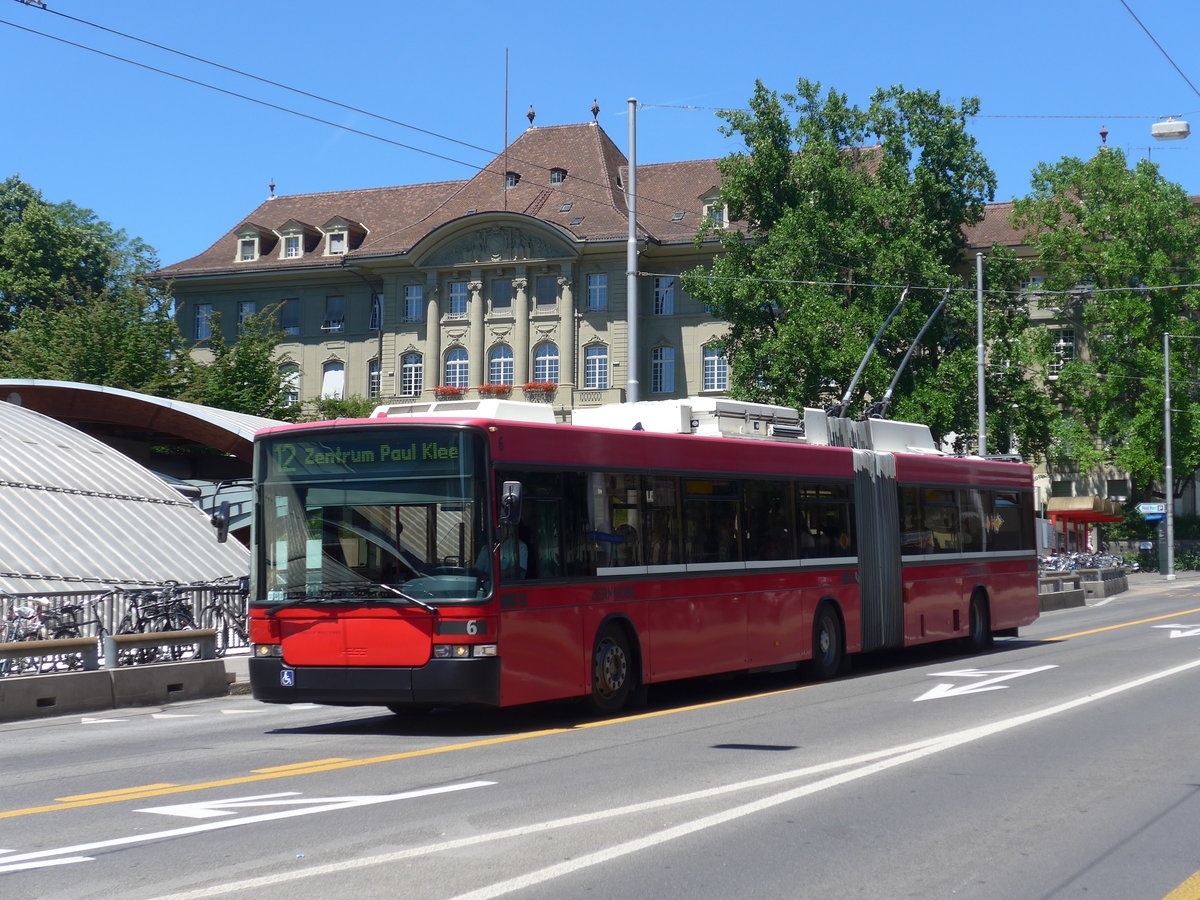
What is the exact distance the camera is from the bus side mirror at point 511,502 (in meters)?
12.3

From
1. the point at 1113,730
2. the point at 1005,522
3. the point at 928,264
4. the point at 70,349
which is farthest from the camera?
the point at 928,264

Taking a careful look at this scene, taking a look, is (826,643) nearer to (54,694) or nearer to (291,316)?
(54,694)

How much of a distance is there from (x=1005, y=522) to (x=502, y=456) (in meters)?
12.8

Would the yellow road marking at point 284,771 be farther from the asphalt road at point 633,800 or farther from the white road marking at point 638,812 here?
the white road marking at point 638,812

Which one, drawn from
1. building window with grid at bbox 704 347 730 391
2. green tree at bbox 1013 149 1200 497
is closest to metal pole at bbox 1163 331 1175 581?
green tree at bbox 1013 149 1200 497

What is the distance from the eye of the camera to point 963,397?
50.8m

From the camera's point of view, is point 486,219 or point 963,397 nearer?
point 963,397

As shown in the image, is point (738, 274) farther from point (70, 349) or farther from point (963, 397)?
point (70, 349)

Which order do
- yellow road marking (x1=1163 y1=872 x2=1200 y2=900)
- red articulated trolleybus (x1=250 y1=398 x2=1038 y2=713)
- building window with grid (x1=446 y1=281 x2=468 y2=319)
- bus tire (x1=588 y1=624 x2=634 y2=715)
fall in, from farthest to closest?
building window with grid (x1=446 y1=281 x2=468 y2=319) → bus tire (x1=588 y1=624 x2=634 y2=715) → red articulated trolleybus (x1=250 y1=398 x2=1038 y2=713) → yellow road marking (x1=1163 y1=872 x2=1200 y2=900)

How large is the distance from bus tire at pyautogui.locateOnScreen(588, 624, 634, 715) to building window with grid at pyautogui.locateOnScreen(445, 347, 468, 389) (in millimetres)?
52930

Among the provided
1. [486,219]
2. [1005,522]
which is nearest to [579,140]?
[486,219]

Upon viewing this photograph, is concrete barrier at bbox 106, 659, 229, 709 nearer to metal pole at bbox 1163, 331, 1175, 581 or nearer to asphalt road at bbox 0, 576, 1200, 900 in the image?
asphalt road at bbox 0, 576, 1200, 900

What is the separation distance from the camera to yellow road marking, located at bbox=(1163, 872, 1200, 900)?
6.44 metres

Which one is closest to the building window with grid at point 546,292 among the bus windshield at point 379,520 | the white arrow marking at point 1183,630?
the white arrow marking at point 1183,630
